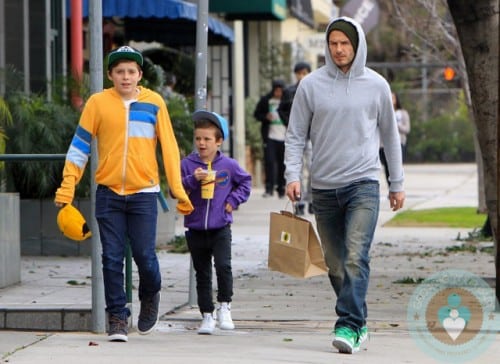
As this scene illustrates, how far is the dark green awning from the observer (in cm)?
2373

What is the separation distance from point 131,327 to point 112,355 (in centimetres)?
111

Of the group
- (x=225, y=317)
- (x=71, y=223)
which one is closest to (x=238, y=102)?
(x=225, y=317)

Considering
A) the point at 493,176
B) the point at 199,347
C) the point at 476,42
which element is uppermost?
the point at 476,42

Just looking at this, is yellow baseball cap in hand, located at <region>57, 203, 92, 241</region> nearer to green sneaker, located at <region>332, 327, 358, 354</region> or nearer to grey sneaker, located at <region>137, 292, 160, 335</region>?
grey sneaker, located at <region>137, 292, 160, 335</region>

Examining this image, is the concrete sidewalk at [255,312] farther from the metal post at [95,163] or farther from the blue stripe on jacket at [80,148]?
the blue stripe on jacket at [80,148]

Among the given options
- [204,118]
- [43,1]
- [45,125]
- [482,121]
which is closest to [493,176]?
[482,121]

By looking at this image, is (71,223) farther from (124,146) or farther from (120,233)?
(124,146)

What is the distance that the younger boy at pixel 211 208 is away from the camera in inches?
363

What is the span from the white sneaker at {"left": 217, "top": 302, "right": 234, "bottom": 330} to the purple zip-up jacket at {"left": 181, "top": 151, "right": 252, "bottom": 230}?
1.74ft

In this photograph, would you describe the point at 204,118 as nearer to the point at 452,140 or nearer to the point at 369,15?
the point at 369,15

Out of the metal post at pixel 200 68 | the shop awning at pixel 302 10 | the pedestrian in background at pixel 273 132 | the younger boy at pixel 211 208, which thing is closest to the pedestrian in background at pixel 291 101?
the pedestrian in background at pixel 273 132

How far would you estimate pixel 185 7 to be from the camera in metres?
18.0

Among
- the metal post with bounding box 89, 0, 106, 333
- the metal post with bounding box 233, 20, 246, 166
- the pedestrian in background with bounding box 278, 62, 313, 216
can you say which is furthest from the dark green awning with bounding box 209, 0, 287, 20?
the metal post with bounding box 89, 0, 106, 333

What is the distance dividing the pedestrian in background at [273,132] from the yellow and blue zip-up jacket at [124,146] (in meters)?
13.5
